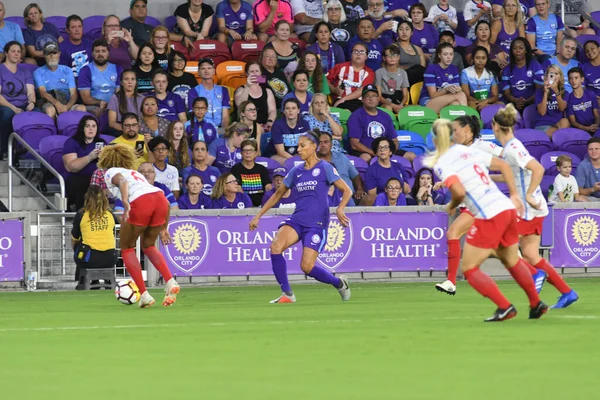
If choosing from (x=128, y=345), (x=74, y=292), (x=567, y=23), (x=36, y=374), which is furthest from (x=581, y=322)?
(x=567, y=23)

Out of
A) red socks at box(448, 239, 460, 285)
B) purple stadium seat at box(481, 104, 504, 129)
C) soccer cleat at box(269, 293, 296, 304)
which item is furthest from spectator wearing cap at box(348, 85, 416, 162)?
soccer cleat at box(269, 293, 296, 304)

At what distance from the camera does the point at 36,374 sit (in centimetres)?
676

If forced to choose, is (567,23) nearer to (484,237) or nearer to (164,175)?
(164,175)

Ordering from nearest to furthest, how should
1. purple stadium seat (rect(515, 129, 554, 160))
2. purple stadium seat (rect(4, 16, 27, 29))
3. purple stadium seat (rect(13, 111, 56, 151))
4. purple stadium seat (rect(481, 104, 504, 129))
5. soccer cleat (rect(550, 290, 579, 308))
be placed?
soccer cleat (rect(550, 290, 579, 308))
purple stadium seat (rect(13, 111, 56, 151))
purple stadium seat (rect(515, 129, 554, 160))
purple stadium seat (rect(4, 16, 27, 29))
purple stadium seat (rect(481, 104, 504, 129))

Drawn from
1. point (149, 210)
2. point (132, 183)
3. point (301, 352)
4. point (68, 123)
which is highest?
point (68, 123)

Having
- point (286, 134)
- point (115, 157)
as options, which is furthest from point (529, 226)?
point (286, 134)

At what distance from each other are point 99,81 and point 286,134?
331cm

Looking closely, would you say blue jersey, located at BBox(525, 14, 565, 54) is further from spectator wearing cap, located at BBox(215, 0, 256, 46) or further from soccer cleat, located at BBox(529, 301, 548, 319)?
soccer cleat, located at BBox(529, 301, 548, 319)

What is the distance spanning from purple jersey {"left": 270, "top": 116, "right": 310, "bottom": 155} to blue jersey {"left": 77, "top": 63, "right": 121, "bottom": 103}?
9.37 feet

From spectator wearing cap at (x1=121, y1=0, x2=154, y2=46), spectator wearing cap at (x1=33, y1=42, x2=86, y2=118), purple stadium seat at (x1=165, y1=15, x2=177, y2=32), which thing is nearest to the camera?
spectator wearing cap at (x1=33, y1=42, x2=86, y2=118)

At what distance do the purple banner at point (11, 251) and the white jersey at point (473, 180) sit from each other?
9594mm

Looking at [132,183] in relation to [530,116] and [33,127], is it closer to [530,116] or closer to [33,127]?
[33,127]

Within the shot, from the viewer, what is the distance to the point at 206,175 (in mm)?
19156

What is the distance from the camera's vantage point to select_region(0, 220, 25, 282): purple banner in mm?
17469
